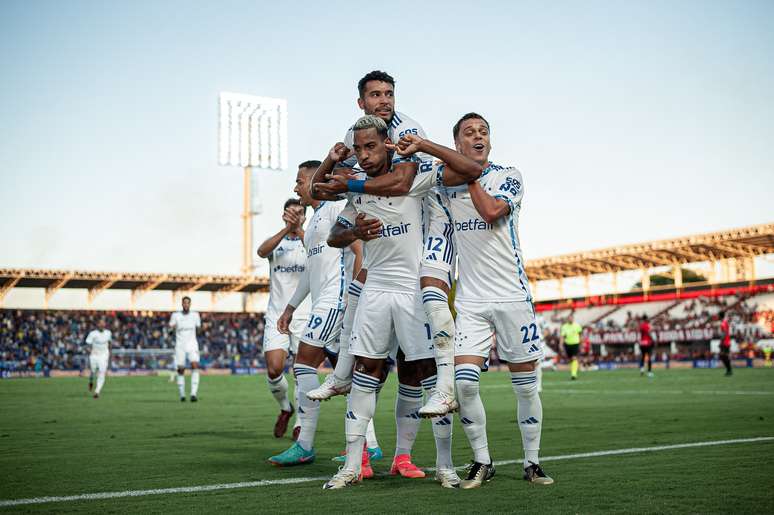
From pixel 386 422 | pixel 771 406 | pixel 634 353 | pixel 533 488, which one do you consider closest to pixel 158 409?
pixel 386 422

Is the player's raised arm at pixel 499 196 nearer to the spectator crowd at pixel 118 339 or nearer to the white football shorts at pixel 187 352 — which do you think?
the white football shorts at pixel 187 352

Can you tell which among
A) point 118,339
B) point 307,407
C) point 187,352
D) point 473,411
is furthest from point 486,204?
point 118,339

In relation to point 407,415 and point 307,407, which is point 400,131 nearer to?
point 407,415

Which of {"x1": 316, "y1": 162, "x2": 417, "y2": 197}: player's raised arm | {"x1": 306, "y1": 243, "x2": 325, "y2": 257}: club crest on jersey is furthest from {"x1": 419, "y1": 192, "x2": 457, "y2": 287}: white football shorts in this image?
{"x1": 306, "y1": 243, "x2": 325, "y2": 257}: club crest on jersey

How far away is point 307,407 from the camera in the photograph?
22.9ft

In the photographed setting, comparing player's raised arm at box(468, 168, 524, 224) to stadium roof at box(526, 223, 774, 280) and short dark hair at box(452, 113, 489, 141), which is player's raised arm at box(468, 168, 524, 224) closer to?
short dark hair at box(452, 113, 489, 141)

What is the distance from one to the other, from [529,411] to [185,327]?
52.8 feet

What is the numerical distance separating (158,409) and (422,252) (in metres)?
11.1

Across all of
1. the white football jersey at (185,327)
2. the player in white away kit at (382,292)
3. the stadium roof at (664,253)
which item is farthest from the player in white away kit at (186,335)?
the stadium roof at (664,253)

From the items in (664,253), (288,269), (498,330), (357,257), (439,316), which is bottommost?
(498,330)

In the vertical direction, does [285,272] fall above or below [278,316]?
above

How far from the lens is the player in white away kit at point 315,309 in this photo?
691 cm

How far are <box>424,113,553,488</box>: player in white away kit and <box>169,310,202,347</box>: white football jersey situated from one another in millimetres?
15503

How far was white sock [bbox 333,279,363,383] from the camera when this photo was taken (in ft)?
19.2
